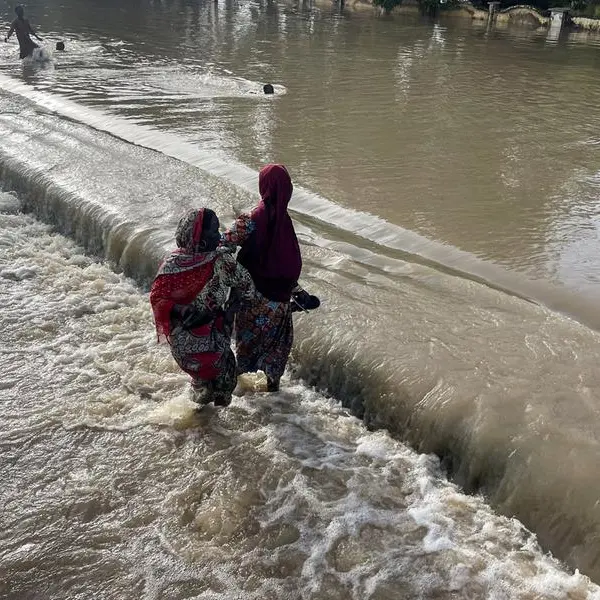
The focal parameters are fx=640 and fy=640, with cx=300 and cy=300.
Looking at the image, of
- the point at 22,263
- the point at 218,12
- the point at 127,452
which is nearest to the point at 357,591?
the point at 127,452

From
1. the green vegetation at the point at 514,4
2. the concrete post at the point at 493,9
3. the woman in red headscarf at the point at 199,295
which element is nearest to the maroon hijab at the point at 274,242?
A: the woman in red headscarf at the point at 199,295

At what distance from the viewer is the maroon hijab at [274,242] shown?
354 centimetres

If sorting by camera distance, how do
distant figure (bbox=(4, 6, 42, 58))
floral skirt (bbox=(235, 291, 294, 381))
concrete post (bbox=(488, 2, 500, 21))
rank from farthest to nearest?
concrete post (bbox=(488, 2, 500, 21))
distant figure (bbox=(4, 6, 42, 58))
floral skirt (bbox=(235, 291, 294, 381))

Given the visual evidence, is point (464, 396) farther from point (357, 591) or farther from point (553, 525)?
point (357, 591)

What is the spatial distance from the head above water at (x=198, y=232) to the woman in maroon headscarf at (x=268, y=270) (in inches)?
7.6

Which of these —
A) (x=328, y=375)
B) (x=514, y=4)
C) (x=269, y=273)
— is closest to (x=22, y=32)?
(x=328, y=375)

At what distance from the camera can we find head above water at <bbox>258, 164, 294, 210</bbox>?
11.5 feet

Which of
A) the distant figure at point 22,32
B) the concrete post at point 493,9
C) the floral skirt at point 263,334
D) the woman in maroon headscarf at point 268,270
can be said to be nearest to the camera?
the woman in maroon headscarf at point 268,270

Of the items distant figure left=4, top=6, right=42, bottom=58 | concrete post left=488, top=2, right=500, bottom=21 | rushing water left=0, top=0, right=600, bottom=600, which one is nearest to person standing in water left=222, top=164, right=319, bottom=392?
rushing water left=0, top=0, right=600, bottom=600

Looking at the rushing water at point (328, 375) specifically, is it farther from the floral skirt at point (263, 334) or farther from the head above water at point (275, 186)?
the head above water at point (275, 186)

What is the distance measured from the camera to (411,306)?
509 cm

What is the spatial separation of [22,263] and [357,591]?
16.6ft

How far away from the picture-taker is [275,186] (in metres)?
3.52

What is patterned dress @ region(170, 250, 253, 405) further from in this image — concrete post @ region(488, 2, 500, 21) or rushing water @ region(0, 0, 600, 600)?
concrete post @ region(488, 2, 500, 21)
